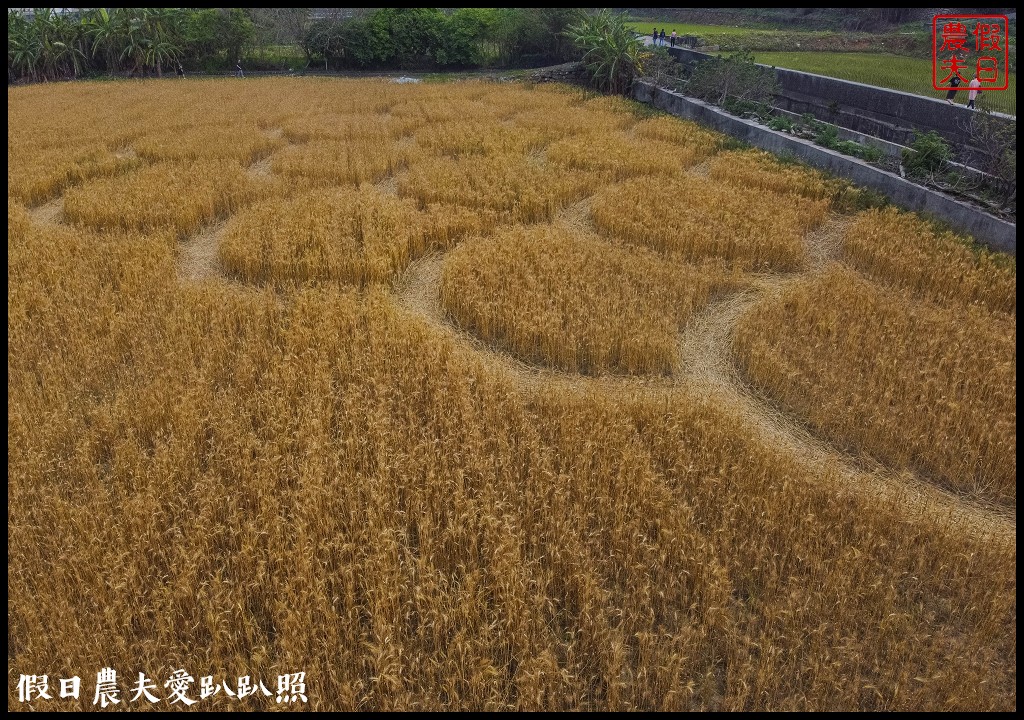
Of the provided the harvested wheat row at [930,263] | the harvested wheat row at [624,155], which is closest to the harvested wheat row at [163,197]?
the harvested wheat row at [624,155]

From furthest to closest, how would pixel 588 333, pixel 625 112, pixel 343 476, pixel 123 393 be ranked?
pixel 625 112
pixel 588 333
pixel 123 393
pixel 343 476

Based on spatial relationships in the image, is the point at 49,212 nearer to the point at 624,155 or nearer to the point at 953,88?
the point at 624,155

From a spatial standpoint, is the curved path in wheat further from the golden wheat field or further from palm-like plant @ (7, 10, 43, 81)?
palm-like plant @ (7, 10, 43, 81)

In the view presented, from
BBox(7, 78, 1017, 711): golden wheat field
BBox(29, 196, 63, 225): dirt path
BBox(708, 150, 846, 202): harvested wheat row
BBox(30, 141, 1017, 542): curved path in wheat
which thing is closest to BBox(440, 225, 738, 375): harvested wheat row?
BBox(7, 78, 1017, 711): golden wheat field

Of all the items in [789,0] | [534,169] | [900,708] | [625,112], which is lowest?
[900,708]

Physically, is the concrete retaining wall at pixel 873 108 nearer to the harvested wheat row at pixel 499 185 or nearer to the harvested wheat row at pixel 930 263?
the harvested wheat row at pixel 930 263

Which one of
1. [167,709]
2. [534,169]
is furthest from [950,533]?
[534,169]

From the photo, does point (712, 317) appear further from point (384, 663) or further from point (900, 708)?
point (384, 663)
